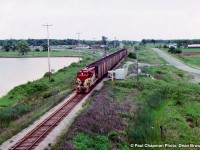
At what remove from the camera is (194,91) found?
42.8 m

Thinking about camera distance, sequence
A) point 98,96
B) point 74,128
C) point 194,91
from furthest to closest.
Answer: point 194,91 → point 98,96 → point 74,128

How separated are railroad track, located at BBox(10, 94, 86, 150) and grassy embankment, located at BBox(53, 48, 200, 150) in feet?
5.79

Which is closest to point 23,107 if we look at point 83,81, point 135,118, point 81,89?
point 81,89

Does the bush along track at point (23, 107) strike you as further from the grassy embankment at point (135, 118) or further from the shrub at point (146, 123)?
the shrub at point (146, 123)

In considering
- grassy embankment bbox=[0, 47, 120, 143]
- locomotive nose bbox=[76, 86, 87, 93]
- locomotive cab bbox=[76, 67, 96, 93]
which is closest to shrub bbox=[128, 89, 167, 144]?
locomotive cab bbox=[76, 67, 96, 93]

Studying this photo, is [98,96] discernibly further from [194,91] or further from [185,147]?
[194,91]

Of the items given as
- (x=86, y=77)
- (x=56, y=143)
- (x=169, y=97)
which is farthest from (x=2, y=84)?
(x=56, y=143)

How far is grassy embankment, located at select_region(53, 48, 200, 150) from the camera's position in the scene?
856 inches

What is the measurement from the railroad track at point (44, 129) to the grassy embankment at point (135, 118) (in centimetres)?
177

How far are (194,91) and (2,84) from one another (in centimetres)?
3925

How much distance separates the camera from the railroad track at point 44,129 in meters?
20.2

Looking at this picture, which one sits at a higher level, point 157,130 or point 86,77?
point 86,77

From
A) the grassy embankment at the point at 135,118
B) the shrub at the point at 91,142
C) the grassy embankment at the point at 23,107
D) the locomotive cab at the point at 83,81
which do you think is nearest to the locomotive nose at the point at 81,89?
the locomotive cab at the point at 83,81

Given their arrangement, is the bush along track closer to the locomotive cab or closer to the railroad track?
the railroad track
